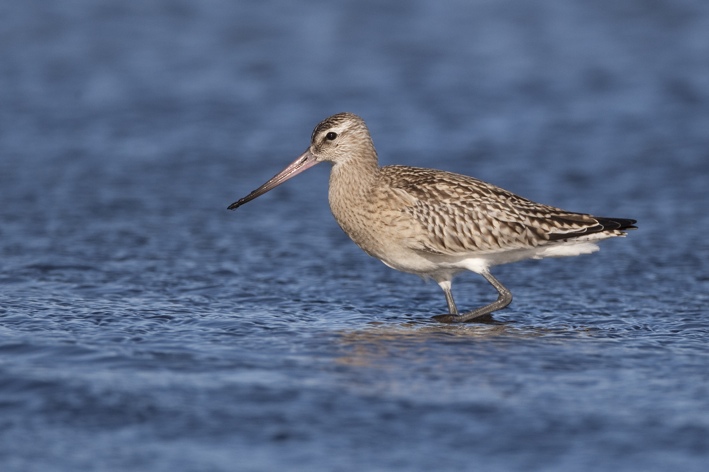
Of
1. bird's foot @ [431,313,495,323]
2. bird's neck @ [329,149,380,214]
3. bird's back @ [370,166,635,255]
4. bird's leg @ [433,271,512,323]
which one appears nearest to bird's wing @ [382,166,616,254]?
bird's back @ [370,166,635,255]

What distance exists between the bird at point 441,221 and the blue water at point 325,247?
449mm

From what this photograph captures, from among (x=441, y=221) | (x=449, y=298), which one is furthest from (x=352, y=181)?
(x=449, y=298)

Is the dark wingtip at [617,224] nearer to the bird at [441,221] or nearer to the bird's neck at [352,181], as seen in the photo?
the bird at [441,221]

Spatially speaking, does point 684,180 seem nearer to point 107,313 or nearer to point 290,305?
point 290,305

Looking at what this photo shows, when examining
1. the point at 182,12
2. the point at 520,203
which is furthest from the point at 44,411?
the point at 182,12

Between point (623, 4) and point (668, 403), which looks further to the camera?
point (623, 4)

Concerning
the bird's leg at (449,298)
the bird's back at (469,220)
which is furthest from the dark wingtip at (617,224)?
the bird's leg at (449,298)

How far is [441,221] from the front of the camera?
9234mm

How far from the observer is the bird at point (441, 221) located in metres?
9.25

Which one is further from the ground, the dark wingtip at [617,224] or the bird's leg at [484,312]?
the dark wingtip at [617,224]

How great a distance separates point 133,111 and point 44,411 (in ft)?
33.6

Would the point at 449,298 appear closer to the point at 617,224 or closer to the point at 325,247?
the point at 617,224

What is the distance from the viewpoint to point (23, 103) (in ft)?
54.6

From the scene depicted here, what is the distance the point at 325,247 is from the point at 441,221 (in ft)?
7.78
